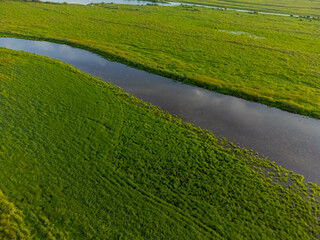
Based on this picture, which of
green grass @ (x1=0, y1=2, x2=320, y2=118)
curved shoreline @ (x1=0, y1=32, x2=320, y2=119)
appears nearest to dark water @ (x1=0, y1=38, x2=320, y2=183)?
curved shoreline @ (x1=0, y1=32, x2=320, y2=119)

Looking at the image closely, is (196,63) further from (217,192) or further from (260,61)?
(217,192)

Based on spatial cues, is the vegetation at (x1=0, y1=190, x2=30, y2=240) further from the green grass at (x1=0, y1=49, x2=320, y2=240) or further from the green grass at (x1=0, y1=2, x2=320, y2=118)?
the green grass at (x1=0, y1=2, x2=320, y2=118)

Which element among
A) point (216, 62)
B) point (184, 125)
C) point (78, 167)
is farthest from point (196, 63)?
point (78, 167)

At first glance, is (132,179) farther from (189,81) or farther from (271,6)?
(271,6)

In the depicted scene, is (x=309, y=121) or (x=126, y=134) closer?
(x=126, y=134)

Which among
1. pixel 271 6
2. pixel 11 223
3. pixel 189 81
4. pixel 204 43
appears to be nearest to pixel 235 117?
pixel 189 81
